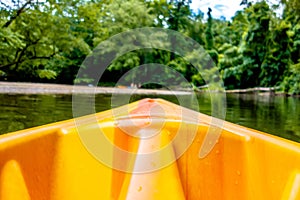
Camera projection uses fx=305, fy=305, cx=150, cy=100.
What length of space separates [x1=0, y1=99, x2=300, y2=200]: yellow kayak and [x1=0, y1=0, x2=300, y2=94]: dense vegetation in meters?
5.90

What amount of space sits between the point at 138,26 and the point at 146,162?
72.4ft

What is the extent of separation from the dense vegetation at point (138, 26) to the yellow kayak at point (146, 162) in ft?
19.4

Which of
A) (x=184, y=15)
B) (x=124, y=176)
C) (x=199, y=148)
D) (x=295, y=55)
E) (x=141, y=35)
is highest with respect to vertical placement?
(x=184, y=15)

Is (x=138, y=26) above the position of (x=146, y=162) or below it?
above

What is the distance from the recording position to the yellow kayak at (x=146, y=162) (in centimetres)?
91

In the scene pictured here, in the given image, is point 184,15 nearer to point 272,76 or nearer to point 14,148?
point 272,76

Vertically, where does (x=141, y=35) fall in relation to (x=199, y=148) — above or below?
above

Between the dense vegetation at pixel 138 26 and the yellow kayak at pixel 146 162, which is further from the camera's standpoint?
the dense vegetation at pixel 138 26

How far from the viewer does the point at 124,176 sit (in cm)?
132

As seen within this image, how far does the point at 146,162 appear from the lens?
4.32ft

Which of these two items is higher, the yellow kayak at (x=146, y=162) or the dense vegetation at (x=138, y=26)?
the dense vegetation at (x=138, y=26)

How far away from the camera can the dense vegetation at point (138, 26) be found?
8.09m

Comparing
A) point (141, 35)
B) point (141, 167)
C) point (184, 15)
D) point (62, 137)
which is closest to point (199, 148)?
point (141, 167)

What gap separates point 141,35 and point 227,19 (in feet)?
56.2
